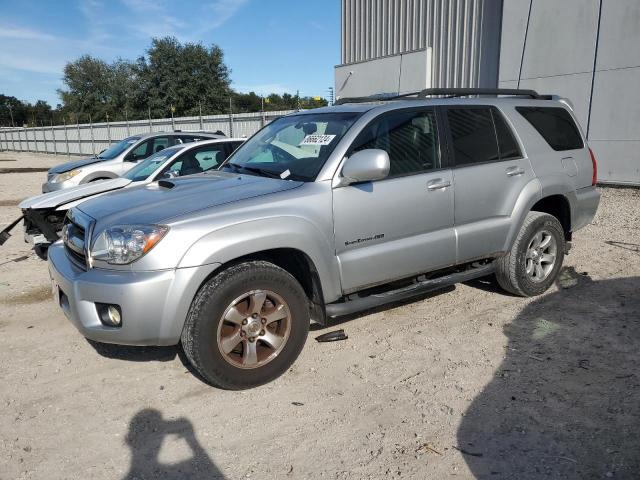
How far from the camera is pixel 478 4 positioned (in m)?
14.0

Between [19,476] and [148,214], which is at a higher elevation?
[148,214]

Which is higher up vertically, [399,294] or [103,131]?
[103,131]

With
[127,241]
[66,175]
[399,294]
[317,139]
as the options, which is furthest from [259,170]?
[66,175]

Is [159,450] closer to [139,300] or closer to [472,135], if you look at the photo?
[139,300]

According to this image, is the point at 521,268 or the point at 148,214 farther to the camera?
the point at 521,268

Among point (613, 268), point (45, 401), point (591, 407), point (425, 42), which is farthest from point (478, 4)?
point (45, 401)

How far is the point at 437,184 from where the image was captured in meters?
4.06

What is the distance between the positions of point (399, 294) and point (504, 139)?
1791 millimetres

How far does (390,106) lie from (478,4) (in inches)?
468

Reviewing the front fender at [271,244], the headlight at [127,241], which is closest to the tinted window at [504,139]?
the front fender at [271,244]

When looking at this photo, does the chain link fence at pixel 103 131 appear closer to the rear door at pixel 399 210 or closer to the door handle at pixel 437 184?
the rear door at pixel 399 210

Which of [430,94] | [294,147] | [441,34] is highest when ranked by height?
[441,34]

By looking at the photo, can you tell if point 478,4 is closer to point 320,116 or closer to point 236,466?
point 320,116

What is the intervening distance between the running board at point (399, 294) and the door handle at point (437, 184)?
29.8 inches
